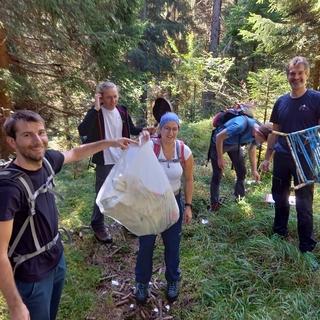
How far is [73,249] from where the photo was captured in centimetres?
405

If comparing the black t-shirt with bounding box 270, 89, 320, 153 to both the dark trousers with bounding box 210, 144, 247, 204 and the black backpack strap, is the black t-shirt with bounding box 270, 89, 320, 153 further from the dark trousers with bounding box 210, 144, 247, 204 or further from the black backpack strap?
the black backpack strap

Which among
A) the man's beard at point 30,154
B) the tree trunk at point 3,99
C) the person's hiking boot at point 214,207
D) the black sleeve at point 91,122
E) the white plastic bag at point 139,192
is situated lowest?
the person's hiking boot at point 214,207

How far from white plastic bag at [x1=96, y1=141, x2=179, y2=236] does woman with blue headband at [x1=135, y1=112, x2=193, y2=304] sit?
189mm

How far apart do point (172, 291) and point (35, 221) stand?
5.82 ft

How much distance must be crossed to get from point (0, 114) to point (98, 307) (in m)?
2.63

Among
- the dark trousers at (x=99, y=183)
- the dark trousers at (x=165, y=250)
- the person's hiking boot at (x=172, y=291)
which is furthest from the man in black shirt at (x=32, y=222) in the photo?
the dark trousers at (x=99, y=183)

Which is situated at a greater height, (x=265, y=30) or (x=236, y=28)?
(x=236, y=28)

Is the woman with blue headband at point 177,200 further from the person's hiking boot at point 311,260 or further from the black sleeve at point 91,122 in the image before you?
the person's hiking boot at point 311,260

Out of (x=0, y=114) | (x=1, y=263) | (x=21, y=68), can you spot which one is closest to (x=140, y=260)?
(x=1, y=263)

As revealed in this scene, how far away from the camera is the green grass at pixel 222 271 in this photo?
3.06 metres

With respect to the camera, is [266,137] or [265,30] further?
[265,30]

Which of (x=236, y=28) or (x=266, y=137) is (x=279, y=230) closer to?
(x=266, y=137)

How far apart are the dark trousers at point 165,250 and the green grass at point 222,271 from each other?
42 cm

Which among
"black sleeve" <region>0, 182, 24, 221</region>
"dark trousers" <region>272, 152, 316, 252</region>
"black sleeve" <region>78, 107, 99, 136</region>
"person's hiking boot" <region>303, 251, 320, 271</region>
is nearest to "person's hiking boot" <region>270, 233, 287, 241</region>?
"dark trousers" <region>272, 152, 316, 252</region>
